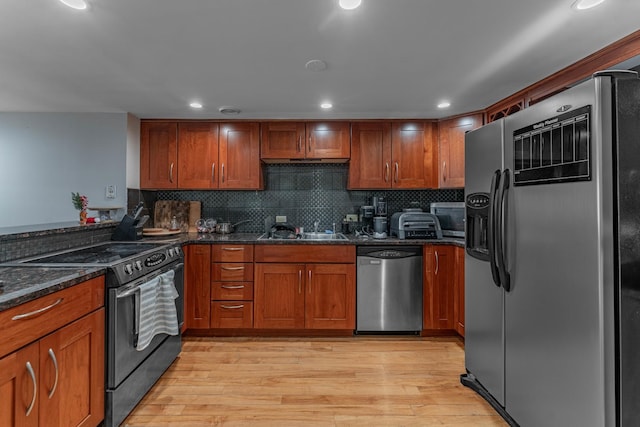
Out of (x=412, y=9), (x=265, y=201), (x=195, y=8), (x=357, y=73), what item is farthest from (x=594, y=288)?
(x=265, y=201)

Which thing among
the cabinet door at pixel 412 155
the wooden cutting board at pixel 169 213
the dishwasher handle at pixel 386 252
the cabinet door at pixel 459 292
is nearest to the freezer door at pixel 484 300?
the cabinet door at pixel 459 292

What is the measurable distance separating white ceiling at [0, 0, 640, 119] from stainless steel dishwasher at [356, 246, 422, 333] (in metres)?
1.40

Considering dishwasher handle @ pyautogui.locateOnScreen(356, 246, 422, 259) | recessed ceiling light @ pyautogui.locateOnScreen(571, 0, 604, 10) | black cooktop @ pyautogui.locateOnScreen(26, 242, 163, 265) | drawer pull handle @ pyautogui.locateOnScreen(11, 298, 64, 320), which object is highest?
recessed ceiling light @ pyautogui.locateOnScreen(571, 0, 604, 10)

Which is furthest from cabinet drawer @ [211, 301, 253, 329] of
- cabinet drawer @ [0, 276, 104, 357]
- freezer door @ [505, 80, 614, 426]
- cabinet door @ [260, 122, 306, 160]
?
freezer door @ [505, 80, 614, 426]

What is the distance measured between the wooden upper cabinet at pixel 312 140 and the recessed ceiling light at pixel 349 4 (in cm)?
185

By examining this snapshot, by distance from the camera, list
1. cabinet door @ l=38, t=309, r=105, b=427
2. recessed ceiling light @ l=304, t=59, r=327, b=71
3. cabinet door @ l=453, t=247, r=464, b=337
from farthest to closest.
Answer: cabinet door @ l=453, t=247, r=464, b=337, recessed ceiling light @ l=304, t=59, r=327, b=71, cabinet door @ l=38, t=309, r=105, b=427

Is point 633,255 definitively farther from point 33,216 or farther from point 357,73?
point 33,216

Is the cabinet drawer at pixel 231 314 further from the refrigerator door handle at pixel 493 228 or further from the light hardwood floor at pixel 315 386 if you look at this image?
the refrigerator door handle at pixel 493 228

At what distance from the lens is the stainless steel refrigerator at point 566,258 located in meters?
1.15

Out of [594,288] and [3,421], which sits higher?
[594,288]

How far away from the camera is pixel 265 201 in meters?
3.70

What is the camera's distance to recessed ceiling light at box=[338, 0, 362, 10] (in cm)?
147

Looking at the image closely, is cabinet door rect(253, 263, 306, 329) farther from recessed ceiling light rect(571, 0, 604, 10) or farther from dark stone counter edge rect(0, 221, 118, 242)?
recessed ceiling light rect(571, 0, 604, 10)

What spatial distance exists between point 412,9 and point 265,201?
2.56 m
